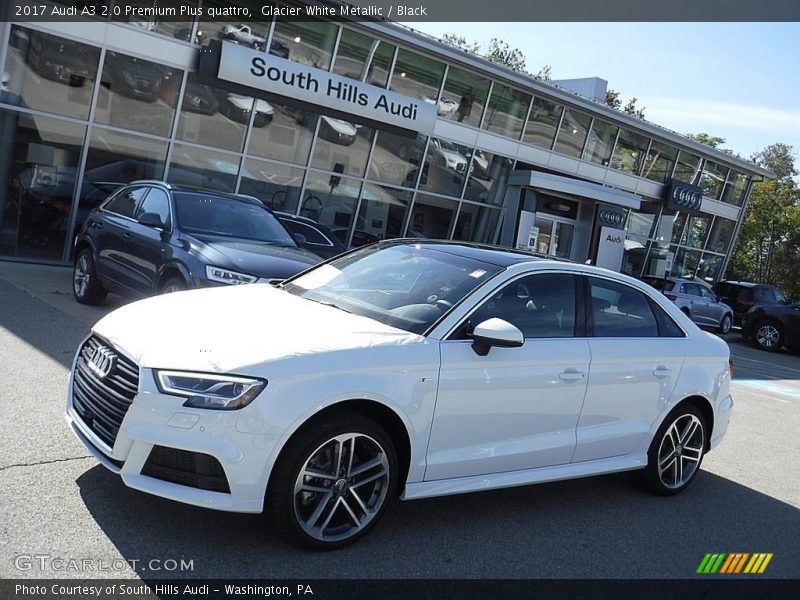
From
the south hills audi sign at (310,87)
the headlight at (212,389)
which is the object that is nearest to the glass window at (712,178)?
the south hills audi sign at (310,87)

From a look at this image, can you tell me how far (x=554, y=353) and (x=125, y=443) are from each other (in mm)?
2518

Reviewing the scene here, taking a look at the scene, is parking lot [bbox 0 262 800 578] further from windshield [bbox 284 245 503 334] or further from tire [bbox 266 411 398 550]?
windshield [bbox 284 245 503 334]

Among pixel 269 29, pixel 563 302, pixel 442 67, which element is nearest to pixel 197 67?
pixel 269 29

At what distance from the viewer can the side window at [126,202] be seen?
982cm

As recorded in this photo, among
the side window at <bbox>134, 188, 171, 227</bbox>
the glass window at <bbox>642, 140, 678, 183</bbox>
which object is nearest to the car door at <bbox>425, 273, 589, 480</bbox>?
the side window at <bbox>134, 188, 171, 227</bbox>

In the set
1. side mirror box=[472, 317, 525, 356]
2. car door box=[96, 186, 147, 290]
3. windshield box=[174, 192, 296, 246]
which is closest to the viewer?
side mirror box=[472, 317, 525, 356]

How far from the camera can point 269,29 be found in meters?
17.3

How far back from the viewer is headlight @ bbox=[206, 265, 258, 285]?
7812 mm

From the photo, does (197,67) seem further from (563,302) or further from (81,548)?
(81,548)

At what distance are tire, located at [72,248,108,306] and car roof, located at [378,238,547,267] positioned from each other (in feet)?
18.6

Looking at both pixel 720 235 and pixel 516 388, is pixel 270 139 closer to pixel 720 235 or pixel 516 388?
pixel 516 388

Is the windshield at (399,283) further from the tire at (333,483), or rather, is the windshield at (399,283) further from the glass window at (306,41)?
the glass window at (306,41)

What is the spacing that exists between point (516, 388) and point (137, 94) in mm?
13330

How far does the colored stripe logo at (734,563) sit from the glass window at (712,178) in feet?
97.6
